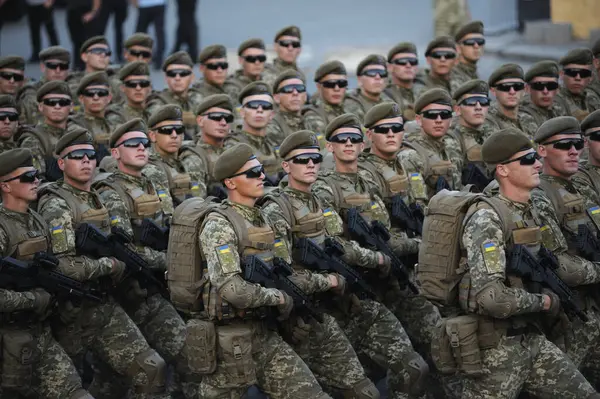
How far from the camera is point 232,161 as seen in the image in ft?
30.6

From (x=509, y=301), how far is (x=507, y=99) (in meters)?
5.04

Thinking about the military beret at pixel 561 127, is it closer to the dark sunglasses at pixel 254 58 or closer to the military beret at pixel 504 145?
the military beret at pixel 504 145

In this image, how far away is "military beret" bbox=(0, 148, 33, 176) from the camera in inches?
381

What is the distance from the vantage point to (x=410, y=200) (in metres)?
11.3

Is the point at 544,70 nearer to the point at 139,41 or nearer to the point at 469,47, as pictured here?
the point at 469,47

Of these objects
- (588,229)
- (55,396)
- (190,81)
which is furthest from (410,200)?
(190,81)

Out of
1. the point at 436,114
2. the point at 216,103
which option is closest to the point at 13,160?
the point at 216,103

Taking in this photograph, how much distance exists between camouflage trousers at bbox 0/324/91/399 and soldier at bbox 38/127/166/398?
0.39 meters

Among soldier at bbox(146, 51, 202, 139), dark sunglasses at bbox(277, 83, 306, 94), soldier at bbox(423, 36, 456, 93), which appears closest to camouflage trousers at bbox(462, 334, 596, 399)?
dark sunglasses at bbox(277, 83, 306, 94)

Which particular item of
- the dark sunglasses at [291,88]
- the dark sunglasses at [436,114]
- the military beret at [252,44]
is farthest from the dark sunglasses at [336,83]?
the dark sunglasses at [436,114]

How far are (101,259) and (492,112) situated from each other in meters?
4.92

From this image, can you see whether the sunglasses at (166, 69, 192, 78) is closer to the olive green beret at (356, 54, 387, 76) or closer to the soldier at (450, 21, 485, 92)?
the olive green beret at (356, 54, 387, 76)

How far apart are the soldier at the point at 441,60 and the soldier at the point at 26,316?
6.77 m

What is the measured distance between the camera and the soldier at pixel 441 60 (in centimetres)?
1556
